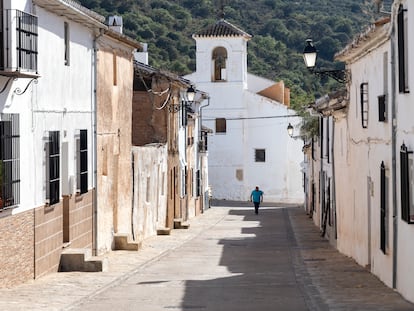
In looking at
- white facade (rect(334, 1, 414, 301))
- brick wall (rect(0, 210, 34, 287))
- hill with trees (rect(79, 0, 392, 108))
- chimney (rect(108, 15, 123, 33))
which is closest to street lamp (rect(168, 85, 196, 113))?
chimney (rect(108, 15, 123, 33))

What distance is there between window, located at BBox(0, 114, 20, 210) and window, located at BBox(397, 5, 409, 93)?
6.72 metres

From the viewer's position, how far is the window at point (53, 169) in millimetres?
19828

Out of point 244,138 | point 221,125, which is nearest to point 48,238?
point 221,125

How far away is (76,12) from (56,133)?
260 cm

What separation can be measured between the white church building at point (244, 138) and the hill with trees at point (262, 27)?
16021mm

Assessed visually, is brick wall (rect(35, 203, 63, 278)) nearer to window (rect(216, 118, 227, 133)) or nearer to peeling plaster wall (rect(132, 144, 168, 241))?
peeling plaster wall (rect(132, 144, 168, 241))

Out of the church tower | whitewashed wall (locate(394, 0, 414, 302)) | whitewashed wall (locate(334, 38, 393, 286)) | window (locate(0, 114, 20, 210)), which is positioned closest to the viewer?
→ whitewashed wall (locate(394, 0, 414, 302))

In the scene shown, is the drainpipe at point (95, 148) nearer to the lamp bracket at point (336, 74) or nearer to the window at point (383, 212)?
the lamp bracket at point (336, 74)

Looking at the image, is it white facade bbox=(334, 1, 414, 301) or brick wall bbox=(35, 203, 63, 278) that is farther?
brick wall bbox=(35, 203, 63, 278)

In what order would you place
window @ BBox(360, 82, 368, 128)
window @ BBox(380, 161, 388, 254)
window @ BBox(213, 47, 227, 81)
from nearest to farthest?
window @ BBox(380, 161, 388, 254) → window @ BBox(360, 82, 368, 128) → window @ BBox(213, 47, 227, 81)

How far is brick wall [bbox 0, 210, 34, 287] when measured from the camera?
659 inches

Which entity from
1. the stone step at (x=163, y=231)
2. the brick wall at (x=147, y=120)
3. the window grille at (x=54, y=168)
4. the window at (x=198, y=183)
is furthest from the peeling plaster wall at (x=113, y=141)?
the window at (x=198, y=183)

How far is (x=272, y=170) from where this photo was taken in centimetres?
6856

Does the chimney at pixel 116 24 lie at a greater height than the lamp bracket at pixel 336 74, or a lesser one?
greater
